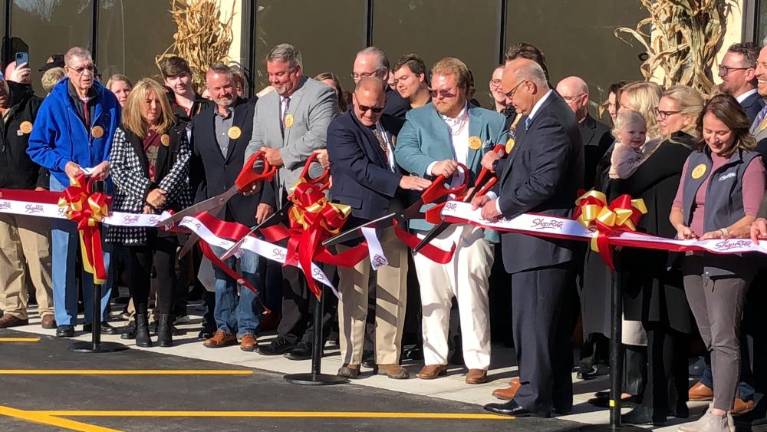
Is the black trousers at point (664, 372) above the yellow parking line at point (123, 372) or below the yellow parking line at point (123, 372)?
above

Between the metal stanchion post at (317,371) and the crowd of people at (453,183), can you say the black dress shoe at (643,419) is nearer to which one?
the crowd of people at (453,183)

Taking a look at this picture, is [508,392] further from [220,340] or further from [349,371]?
[220,340]

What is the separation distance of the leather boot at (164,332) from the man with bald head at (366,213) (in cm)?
166

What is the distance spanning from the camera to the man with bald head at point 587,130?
30.6ft

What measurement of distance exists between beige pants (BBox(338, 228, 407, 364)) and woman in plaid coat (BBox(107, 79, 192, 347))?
175 centimetres

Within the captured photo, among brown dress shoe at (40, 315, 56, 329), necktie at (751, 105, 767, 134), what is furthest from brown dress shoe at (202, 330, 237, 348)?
necktie at (751, 105, 767, 134)

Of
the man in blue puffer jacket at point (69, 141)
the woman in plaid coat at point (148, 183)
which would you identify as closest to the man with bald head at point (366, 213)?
the woman in plaid coat at point (148, 183)

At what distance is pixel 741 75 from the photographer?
927 centimetres

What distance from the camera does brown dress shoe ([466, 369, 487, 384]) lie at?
30.3 ft

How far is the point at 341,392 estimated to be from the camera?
8.89 meters

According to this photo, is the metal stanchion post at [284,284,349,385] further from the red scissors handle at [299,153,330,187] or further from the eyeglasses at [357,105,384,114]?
the eyeglasses at [357,105,384,114]

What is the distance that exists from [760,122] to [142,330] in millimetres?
4845

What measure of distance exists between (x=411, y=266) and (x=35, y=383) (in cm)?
285

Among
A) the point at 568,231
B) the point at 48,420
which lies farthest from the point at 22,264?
the point at 568,231
